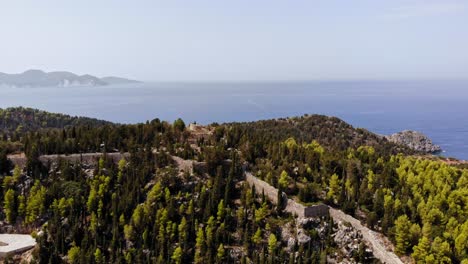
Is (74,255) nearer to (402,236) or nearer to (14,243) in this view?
(14,243)

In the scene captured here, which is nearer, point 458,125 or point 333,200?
point 333,200

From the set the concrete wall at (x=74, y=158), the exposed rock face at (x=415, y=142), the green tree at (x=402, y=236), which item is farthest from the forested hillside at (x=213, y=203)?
the exposed rock face at (x=415, y=142)

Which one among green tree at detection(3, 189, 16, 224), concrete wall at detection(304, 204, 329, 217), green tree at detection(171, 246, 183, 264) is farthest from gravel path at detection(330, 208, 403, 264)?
green tree at detection(3, 189, 16, 224)

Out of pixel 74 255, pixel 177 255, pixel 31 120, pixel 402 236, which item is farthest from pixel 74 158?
pixel 31 120

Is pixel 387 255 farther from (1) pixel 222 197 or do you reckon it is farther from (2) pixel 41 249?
(2) pixel 41 249

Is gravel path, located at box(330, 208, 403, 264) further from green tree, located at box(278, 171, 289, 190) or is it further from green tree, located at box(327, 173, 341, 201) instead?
green tree, located at box(278, 171, 289, 190)

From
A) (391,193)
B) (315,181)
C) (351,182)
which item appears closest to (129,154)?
(315,181)

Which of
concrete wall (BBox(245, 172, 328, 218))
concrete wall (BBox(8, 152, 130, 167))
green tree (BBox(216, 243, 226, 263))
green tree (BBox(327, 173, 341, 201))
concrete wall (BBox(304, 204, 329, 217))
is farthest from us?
concrete wall (BBox(8, 152, 130, 167))
